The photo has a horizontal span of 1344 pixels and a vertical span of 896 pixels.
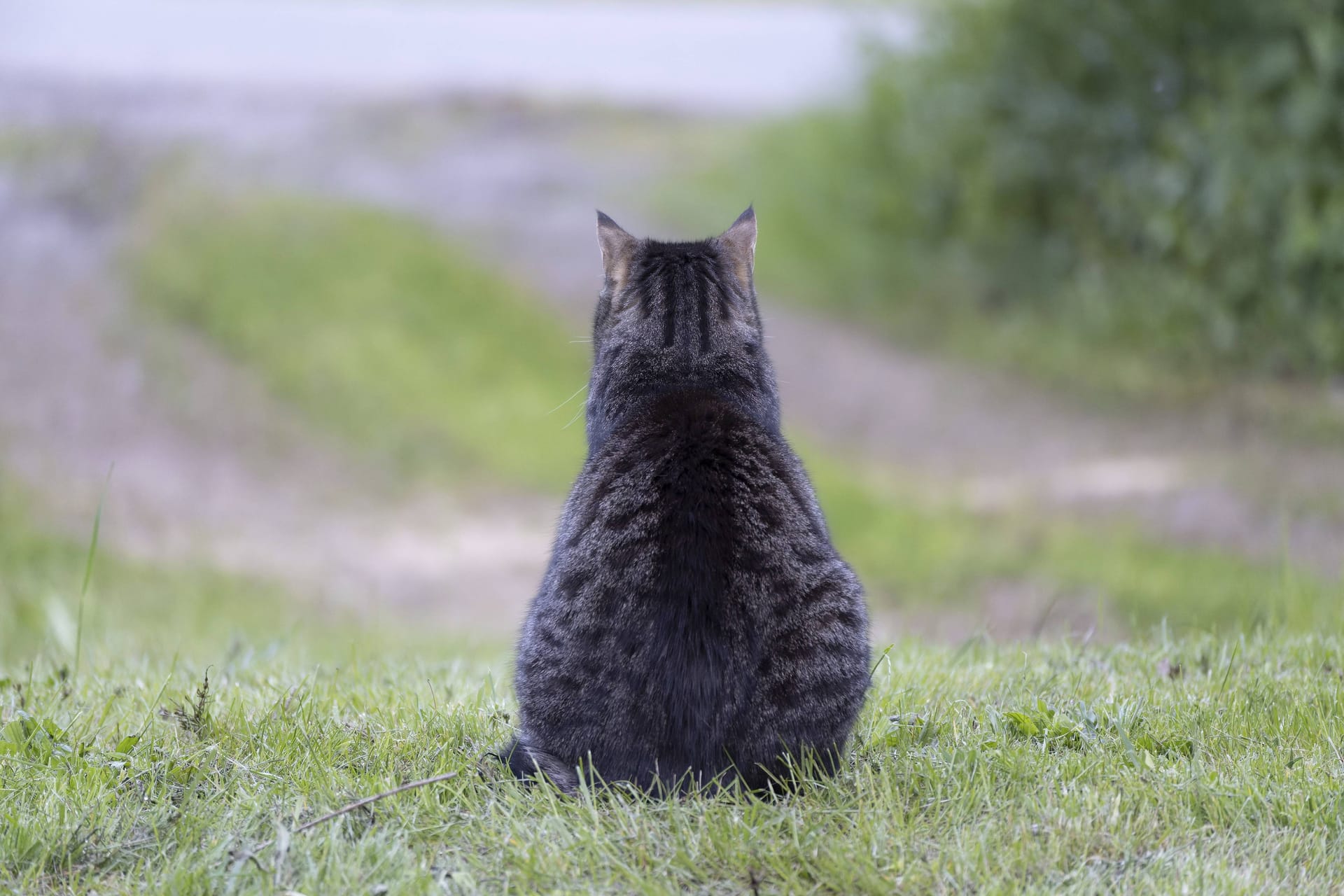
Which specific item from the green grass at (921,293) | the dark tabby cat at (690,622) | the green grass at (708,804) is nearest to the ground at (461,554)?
the green grass at (708,804)

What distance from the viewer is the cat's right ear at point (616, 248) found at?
3.82 meters

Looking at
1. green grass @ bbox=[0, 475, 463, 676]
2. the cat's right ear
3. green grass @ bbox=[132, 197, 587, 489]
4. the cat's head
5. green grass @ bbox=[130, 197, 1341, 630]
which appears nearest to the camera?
the cat's head

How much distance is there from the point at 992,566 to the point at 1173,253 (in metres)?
4.39

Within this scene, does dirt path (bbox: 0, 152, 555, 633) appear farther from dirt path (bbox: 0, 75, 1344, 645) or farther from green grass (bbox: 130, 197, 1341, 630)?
green grass (bbox: 130, 197, 1341, 630)

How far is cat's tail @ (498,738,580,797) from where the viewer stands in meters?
3.08

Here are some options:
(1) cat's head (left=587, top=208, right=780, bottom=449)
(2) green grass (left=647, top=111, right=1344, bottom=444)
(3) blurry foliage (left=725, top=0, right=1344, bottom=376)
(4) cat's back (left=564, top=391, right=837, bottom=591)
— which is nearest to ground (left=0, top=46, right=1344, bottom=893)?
(2) green grass (left=647, top=111, right=1344, bottom=444)

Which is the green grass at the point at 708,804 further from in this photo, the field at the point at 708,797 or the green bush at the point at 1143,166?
the green bush at the point at 1143,166

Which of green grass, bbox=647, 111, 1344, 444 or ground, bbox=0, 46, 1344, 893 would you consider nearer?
ground, bbox=0, 46, 1344, 893

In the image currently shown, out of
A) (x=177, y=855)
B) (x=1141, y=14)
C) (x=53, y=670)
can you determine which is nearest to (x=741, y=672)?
(x=177, y=855)

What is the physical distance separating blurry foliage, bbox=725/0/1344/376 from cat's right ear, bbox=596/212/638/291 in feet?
24.7

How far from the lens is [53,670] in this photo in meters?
4.32

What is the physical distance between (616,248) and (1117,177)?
893 centimetres

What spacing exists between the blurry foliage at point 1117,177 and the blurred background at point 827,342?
0.04 m

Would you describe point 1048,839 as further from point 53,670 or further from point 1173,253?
point 1173,253
